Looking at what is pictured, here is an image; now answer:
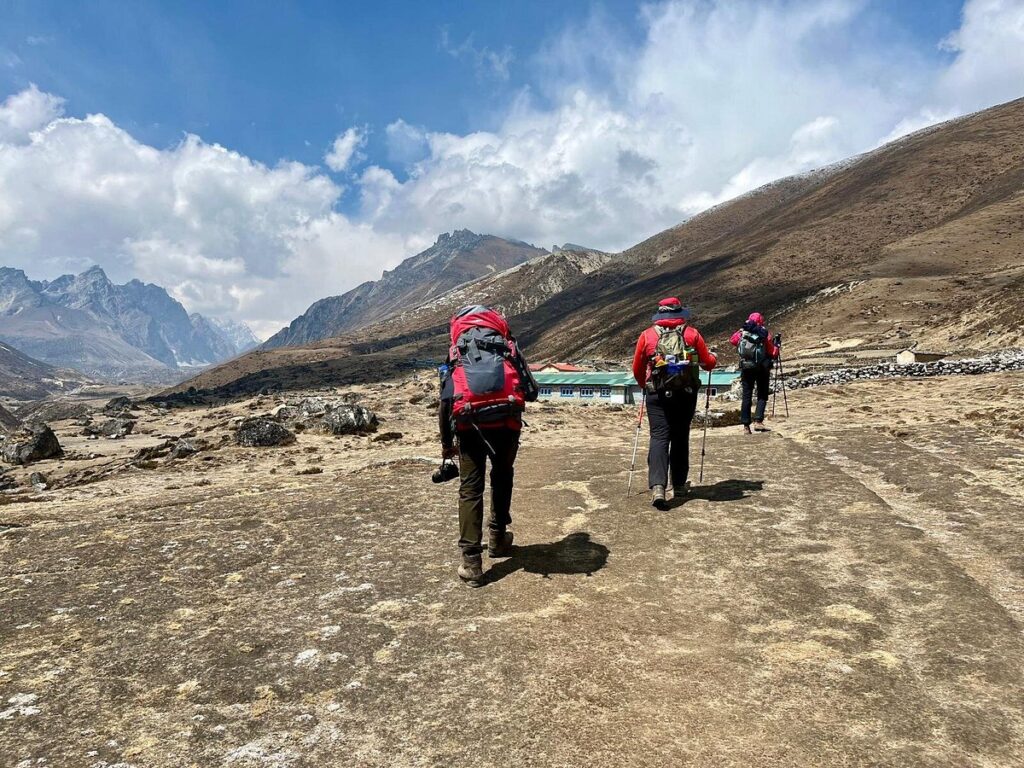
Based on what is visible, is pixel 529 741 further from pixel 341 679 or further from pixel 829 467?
pixel 829 467

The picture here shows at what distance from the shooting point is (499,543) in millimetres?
6914

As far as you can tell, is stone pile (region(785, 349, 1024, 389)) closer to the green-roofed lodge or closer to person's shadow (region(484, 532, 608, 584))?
the green-roofed lodge

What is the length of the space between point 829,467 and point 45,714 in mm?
11475

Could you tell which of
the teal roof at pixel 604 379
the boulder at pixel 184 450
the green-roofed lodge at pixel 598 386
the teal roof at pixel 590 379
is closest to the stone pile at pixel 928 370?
the teal roof at pixel 604 379

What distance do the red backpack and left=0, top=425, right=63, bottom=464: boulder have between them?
36216 millimetres

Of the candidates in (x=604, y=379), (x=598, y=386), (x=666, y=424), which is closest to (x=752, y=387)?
(x=666, y=424)

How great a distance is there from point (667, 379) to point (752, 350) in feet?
24.8

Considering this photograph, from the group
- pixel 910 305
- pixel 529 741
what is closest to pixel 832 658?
pixel 529 741

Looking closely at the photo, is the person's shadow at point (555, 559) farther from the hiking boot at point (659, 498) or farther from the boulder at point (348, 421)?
the boulder at point (348, 421)

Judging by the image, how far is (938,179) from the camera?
12750 cm

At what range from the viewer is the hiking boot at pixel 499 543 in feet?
22.6

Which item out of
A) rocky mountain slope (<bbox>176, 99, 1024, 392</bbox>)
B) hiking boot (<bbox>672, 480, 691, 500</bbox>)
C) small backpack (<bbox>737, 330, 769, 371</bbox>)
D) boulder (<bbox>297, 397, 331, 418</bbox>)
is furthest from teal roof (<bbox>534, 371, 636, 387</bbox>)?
hiking boot (<bbox>672, 480, 691, 500</bbox>)

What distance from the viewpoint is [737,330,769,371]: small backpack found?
1485cm

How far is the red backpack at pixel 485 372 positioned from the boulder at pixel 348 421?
22798mm
